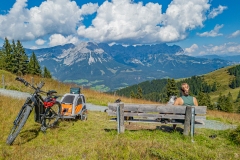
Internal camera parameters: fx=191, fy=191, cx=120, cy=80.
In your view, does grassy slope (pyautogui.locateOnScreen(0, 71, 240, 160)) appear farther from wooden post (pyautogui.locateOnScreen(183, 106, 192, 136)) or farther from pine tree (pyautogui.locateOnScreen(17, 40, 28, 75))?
pine tree (pyautogui.locateOnScreen(17, 40, 28, 75))

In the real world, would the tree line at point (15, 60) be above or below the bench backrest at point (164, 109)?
above

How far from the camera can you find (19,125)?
664 cm

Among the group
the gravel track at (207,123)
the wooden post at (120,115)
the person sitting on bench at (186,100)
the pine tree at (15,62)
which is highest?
the pine tree at (15,62)

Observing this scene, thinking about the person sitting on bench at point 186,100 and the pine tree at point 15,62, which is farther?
the pine tree at point 15,62

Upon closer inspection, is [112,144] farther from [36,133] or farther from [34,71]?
[34,71]

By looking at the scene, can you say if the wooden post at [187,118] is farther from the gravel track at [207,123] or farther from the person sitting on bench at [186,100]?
the person sitting on bench at [186,100]

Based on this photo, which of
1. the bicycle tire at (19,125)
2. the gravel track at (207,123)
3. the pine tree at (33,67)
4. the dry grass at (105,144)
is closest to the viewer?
the dry grass at (105,144)

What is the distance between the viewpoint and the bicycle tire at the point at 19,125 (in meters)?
6.60

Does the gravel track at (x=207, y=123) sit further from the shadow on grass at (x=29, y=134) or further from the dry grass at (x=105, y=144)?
the shadow on grass at (x=29, y=134)

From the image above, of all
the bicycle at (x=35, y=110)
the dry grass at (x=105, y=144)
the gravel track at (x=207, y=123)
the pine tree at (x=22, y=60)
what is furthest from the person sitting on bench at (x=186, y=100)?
the pine tree at (x=22, y=60)

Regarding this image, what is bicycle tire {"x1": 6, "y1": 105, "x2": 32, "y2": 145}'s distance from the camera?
6596 mm

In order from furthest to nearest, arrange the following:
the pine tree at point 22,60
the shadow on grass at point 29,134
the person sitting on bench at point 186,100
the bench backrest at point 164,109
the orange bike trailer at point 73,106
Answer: the pine tree at point 22,60 → the orange bike trailer at point 73,106 → the person sitting on bench at point 186,100 → the shadow on grass at point 29,134 → the bench backrest at point 164,109

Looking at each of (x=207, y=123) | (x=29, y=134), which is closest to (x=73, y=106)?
(x=29, y=134)

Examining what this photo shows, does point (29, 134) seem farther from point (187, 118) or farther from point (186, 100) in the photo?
point (186, 100)
